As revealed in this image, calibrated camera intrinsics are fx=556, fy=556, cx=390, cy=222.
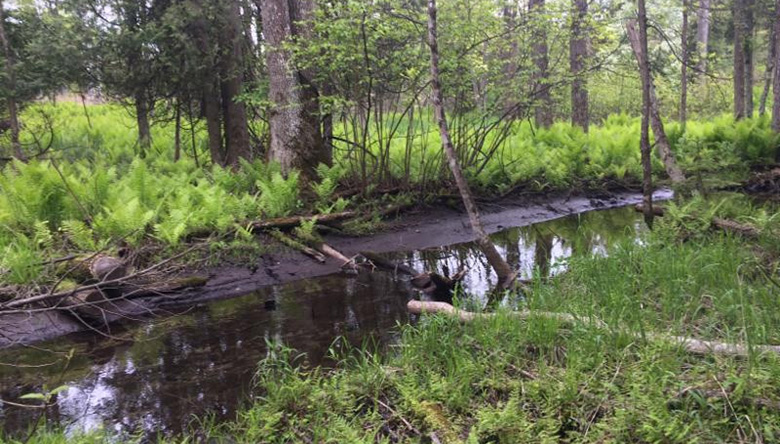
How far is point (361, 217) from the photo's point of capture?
9195mm

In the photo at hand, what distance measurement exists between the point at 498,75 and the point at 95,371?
674cm

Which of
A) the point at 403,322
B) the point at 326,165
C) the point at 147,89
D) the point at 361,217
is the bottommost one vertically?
the point at 403,322

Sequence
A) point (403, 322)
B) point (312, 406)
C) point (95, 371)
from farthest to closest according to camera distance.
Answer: point (403, 322) → point (95, 371) → point (312, 406)

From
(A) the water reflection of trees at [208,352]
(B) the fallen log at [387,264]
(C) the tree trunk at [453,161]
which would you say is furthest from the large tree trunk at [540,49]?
(A) the water reflection of trees at [208,352]

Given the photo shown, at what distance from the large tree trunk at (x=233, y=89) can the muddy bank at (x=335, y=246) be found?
11.1ft

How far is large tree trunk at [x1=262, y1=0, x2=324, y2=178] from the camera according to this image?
891 cm

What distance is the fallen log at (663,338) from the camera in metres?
3.54

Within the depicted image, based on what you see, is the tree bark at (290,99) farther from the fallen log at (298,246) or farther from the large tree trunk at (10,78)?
the large tree trunk at (10,78)

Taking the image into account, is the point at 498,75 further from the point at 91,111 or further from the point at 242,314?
the point at 91,111

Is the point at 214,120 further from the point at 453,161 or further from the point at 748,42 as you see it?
the point at 748,42

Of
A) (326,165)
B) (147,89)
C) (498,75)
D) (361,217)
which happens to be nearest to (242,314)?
(361,217)

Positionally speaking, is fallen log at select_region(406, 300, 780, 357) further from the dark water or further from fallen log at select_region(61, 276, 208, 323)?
fallen log at select_region(61, 276, 208, 323)

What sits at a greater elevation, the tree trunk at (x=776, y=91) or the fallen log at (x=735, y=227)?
the tree trunk at (x=776, y=91)

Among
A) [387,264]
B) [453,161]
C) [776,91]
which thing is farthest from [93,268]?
[776,91]
